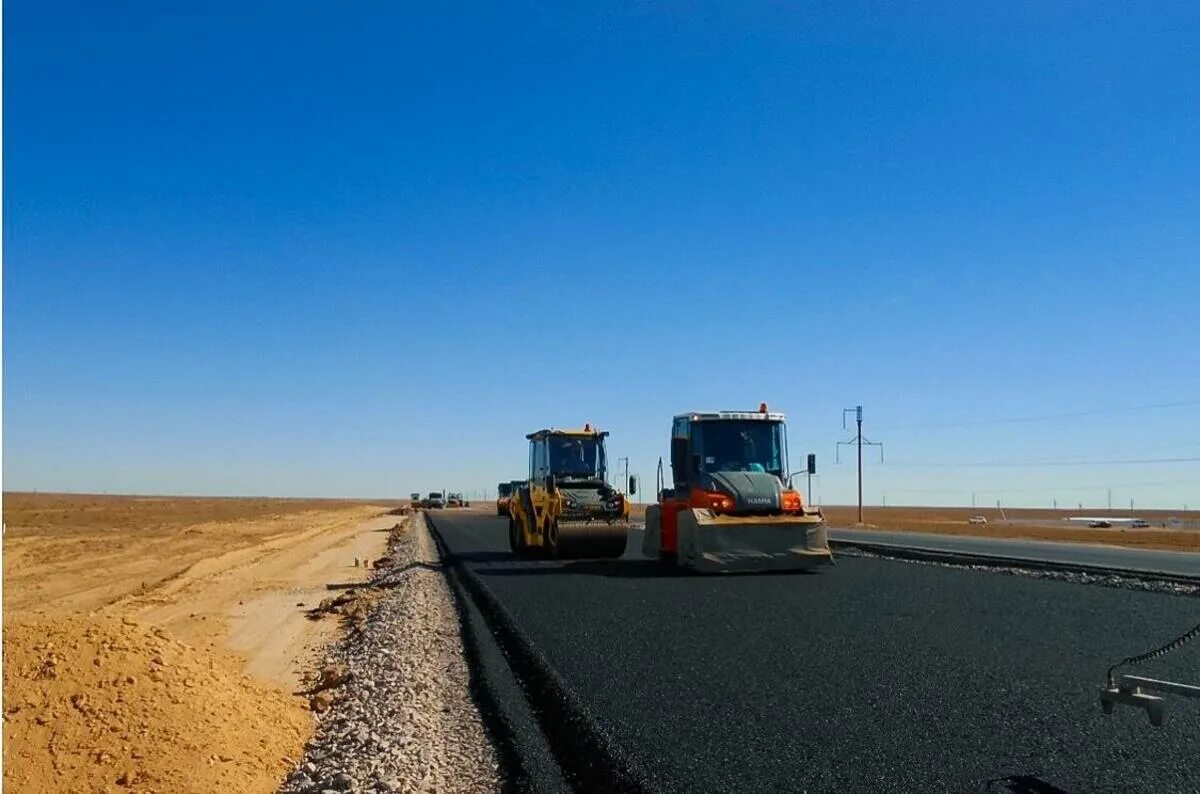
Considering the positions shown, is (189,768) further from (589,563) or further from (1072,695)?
(589,563)

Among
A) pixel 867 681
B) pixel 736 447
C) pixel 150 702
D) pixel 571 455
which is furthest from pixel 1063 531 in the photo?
pixel 150 702

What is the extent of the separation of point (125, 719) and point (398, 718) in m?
2.04

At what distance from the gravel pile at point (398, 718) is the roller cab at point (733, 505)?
206 inches

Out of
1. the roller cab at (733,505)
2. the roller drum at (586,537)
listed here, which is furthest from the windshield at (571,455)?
the roller cab at (733,505)

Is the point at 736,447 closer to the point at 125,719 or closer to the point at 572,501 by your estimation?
the point at 572,501

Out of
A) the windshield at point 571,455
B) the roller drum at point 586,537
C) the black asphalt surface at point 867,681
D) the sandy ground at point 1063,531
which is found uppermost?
the windshield at point 571,455

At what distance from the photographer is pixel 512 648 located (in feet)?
37.2

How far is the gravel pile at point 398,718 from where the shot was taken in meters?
6.84

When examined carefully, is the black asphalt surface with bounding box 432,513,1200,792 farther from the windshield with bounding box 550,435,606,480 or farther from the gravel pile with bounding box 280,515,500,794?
the windshield with bounding box 550,435,606,480

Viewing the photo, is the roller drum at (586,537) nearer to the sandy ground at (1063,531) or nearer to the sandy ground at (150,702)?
the sandy ground at (150,702)

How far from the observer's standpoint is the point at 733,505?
18.5 metres

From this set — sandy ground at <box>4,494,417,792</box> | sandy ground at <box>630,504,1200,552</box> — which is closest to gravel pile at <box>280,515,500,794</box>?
sandy ground at <box>4,494,417,792</box>

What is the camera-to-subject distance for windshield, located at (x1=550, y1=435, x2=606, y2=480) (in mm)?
22812

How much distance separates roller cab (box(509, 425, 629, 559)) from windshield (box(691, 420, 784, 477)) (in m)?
3.31
